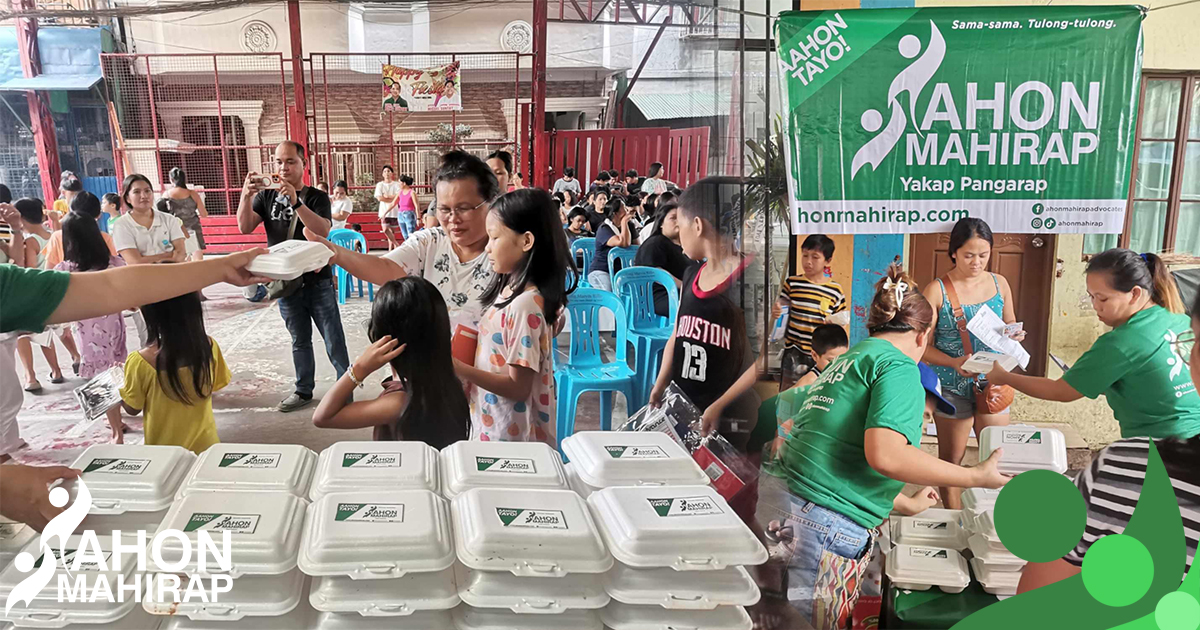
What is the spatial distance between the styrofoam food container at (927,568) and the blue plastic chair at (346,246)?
5.49ft

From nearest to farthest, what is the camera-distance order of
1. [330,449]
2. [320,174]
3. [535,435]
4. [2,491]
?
[2,491]
[330,449]
[320,174]
[535,435]

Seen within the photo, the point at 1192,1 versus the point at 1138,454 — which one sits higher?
the point at 1192,1

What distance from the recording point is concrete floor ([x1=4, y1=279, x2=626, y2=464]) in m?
1.77

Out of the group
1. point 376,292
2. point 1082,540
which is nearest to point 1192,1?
point 1082,540

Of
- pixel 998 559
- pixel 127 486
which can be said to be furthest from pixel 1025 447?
pixel 127 486

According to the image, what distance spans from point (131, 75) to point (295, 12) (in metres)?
0.43

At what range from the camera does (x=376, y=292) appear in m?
1.94

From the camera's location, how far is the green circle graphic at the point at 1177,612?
1.79m

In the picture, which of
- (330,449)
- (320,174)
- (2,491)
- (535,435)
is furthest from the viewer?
(535,435)

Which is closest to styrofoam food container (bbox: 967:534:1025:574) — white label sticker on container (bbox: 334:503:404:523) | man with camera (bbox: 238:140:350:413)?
white label sticker on container (bbox: 334:503:404:523)

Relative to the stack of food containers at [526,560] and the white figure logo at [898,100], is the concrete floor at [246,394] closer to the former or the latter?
the stack of food containers at [526,560]

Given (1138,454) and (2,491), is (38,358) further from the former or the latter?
→ (1138,454)

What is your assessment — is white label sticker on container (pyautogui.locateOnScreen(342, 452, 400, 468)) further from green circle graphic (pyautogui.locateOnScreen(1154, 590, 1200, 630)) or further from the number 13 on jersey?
green circle graphic (pyautogui.locateOnScreen(1154, 590, 1200, 630))

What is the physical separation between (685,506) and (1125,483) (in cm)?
120
